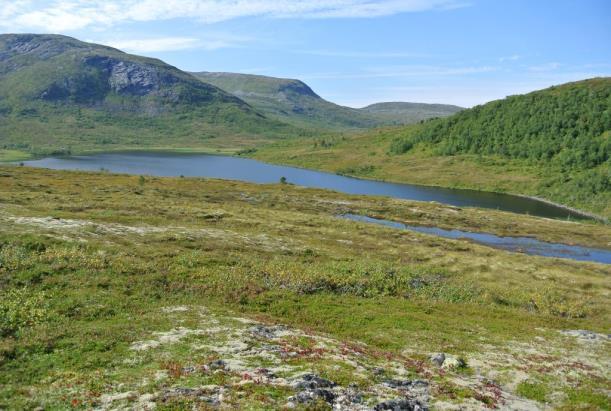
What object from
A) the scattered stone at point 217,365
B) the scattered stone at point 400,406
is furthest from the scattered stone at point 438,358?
the scattered stone at point 217,365

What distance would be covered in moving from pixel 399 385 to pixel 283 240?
42.5 meters

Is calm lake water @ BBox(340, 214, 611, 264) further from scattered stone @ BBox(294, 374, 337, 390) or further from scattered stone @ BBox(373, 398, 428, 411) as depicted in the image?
scattered stone @ BBox(294, 374, 337, 390)

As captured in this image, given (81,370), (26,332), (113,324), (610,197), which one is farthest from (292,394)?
(610,197)

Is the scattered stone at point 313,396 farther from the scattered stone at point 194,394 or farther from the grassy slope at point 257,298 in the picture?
the scattered stone at point 194,394

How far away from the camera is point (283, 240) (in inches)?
2477

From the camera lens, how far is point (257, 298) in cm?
3719

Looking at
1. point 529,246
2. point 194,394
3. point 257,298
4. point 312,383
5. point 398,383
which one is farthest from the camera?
point 529,246

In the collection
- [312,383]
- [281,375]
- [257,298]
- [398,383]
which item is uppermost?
[312,383]

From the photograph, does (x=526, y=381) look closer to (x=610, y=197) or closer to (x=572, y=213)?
(x=572, y=213)

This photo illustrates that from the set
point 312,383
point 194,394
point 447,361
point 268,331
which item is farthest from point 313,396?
point 447,361

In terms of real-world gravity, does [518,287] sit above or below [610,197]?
below

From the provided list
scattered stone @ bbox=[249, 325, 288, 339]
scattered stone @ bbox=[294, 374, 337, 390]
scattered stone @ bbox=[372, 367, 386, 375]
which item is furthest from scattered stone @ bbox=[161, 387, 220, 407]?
scattered stone @ bbox=[249, 325, 288, 339]

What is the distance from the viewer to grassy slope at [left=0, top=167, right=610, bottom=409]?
71.5 feet

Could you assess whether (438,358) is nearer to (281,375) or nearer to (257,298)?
(281,375)
